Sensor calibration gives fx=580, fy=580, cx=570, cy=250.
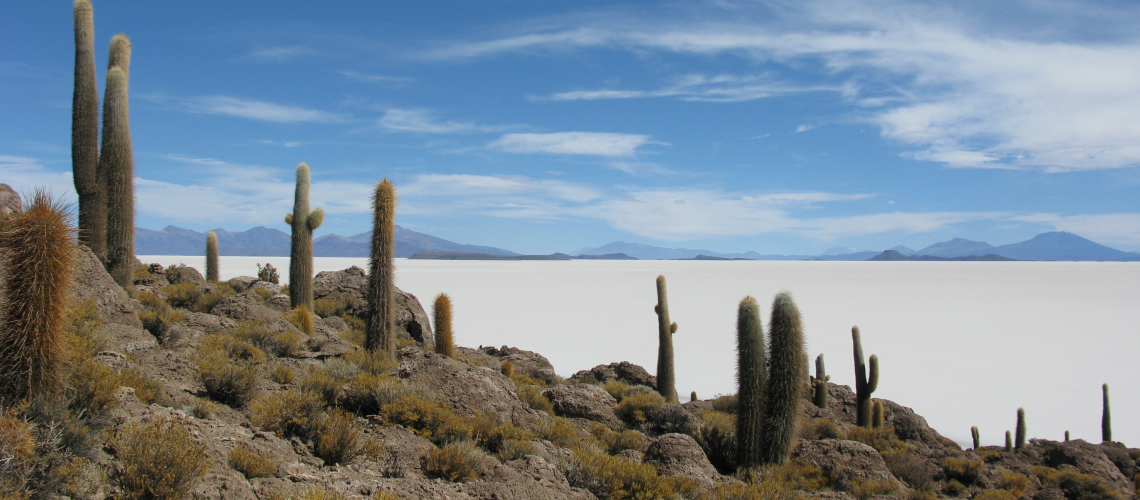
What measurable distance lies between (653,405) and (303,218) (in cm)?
1087

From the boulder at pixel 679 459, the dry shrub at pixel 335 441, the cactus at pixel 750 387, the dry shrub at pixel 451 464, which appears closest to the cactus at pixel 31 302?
the dry shrub at pixel 335 441

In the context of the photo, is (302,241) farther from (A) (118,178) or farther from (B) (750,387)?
(B) (750,387)

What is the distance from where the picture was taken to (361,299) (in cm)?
1783

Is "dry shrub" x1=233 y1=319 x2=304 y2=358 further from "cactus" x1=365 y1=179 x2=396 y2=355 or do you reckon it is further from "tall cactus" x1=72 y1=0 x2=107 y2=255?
"tall cactus" x1=72 y1=0 x2=107 y2=255

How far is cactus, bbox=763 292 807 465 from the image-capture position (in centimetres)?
909

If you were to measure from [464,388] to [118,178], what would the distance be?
32.9 feet

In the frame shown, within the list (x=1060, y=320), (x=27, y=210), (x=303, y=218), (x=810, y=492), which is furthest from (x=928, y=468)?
(x=1060, y=320)

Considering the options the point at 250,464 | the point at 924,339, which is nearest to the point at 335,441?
the point at 250,464

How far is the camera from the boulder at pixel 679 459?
7.46 metres

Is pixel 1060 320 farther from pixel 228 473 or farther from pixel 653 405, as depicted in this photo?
pixel 228 473

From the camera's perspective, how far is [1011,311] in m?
40.7

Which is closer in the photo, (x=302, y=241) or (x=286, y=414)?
(x=286, y=414)

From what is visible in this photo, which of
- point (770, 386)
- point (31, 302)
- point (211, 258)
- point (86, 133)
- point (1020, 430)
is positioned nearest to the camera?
point (31, 302)

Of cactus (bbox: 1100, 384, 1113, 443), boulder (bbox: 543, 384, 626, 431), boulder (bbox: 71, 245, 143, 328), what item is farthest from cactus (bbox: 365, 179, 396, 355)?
cactus (bbox: 1100, 384, 1113, 443)
